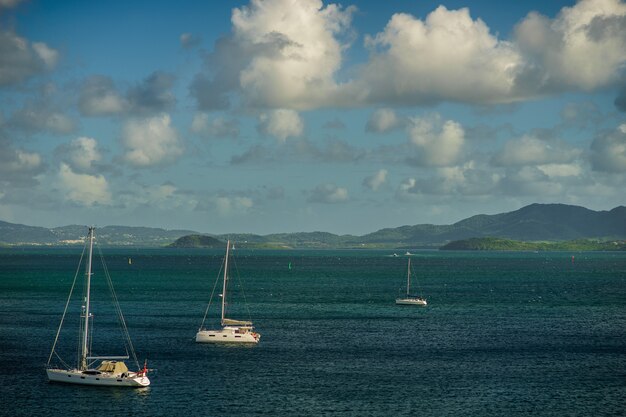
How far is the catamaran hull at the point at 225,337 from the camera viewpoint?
418ft

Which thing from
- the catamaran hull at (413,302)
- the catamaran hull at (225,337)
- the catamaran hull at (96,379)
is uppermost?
the catamaran hull at (413,302)

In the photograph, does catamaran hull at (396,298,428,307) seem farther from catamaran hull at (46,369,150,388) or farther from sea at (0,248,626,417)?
catamaran hull at (46,369,150,388)

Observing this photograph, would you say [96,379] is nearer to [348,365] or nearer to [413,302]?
[348,365]

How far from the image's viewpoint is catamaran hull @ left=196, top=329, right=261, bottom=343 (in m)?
127

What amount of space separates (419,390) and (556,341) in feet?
148

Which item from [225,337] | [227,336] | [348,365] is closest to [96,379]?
[348,365]

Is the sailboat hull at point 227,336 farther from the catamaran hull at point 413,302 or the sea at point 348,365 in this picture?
the catamaran hull at point 413,302

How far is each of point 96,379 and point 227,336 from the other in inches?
1376

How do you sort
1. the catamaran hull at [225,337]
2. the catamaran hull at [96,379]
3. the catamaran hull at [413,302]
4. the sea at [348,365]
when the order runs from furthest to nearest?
the catamaran hull at [413,302], the catamaran hull at [225,337], the catamaran hull at [96,379], the sea at [348,365]

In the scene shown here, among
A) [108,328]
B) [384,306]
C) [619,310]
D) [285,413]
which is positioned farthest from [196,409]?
[619,310]

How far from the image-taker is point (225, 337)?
128 m

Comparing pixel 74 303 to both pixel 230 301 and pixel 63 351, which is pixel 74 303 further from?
pixel 63 351

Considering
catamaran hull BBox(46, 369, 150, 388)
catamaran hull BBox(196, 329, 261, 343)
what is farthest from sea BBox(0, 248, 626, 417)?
catamaran hull BBox(196, 329, 261, 343)

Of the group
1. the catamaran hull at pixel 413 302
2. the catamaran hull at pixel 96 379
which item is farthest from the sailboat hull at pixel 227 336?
the catamaran hull at pixel 413 302
